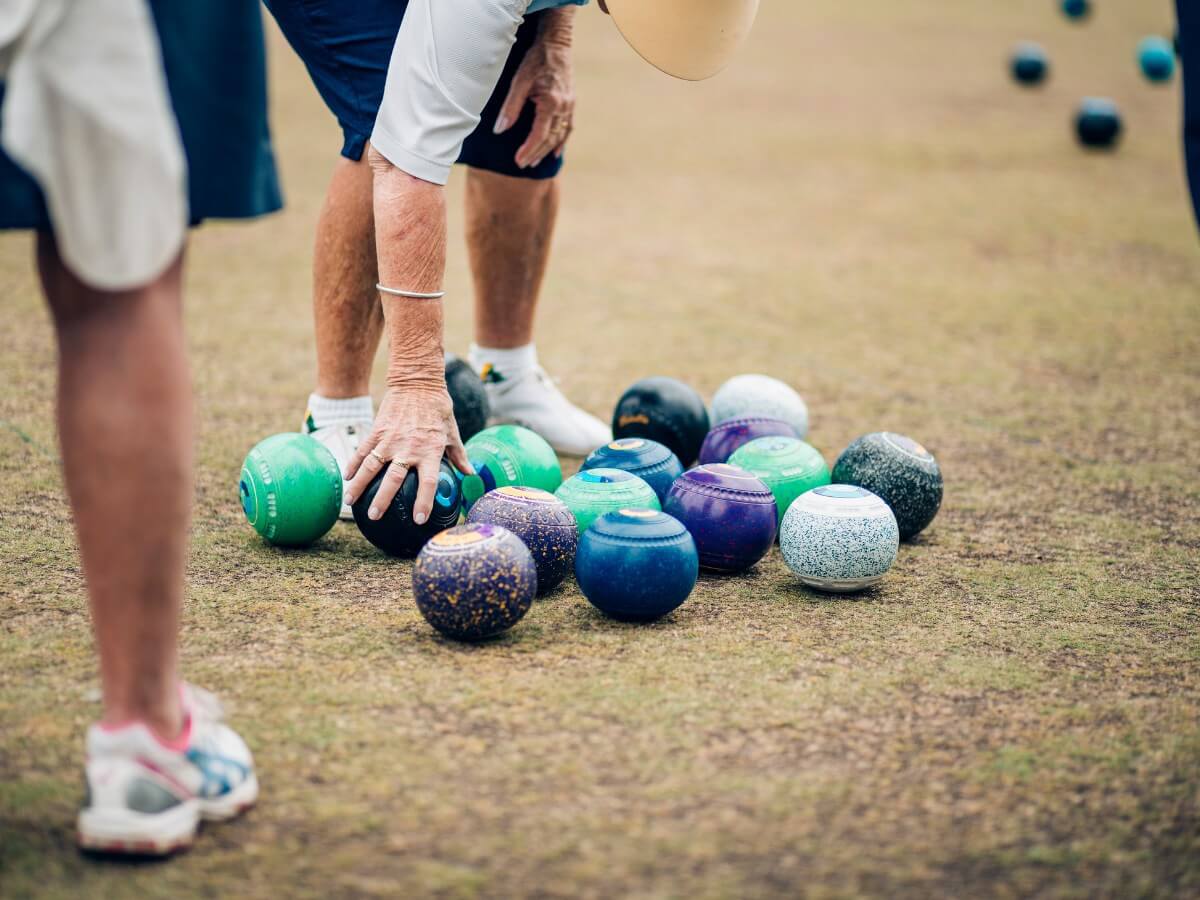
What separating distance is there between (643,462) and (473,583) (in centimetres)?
85

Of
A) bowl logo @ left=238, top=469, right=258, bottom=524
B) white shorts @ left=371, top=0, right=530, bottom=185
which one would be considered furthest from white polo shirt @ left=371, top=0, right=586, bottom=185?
bowl logo @ left=238, top=469, right=258, bottom=524

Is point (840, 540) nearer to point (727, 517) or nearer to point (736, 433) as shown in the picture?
point (727, 517)

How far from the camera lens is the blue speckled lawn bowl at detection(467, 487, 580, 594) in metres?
2.83

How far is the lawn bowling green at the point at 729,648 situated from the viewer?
1925mm

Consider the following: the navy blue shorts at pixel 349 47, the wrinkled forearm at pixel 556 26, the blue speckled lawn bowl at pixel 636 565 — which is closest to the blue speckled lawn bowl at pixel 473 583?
the blue speckled lawn bowl at pixel 636 565

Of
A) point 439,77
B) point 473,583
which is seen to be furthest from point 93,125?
point 439,77

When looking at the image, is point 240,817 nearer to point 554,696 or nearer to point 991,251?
point 554,696

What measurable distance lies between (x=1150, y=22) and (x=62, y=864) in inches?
652

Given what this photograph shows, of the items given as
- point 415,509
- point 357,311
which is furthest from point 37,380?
point 415,509

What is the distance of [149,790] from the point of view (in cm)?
188

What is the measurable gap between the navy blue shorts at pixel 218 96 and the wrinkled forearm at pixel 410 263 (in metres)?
0.76

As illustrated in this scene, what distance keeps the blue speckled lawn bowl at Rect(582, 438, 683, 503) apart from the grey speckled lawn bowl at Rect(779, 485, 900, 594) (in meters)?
0.39

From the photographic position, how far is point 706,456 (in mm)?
3611

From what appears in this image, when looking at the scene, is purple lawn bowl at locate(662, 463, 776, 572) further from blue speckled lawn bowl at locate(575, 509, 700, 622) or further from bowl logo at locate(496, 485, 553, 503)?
bowl logo at locate(496, 485, 553, 503)
